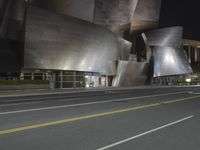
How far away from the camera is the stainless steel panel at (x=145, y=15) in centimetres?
5417

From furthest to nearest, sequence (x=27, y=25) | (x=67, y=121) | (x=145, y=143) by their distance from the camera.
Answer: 1. (x=27, y=25)
2. (x=67, y=121)
3. (x=145, y=143)

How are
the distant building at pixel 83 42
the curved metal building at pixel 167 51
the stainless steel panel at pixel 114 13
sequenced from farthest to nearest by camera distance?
the curved metal building at pixel 167 51, the stainless steel panel at pixel 114 13, the distant building at pixel 83 42

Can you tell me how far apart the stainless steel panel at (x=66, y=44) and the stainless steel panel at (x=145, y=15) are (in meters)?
13.2

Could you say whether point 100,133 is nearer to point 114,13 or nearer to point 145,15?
point 114,13

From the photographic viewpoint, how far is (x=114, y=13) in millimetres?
47094

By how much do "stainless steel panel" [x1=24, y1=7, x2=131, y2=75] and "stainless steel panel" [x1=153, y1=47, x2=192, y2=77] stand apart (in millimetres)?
12627

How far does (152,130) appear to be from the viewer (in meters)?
7.20

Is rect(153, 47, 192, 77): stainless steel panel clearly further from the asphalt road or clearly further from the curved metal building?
the asphalt road

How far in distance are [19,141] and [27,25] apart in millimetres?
28059

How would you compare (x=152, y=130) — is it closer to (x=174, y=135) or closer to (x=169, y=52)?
(x=174, y=135)

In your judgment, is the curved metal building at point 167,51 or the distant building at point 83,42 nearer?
the distant building at point 83,42

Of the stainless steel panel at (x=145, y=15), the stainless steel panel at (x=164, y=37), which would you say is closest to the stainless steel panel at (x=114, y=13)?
the stainless steel panel at (x=145, y=15)

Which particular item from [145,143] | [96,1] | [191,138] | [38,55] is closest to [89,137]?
[145,143]

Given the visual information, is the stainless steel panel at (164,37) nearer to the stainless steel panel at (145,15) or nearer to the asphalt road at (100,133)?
the stainless steel panel at (145,15)
